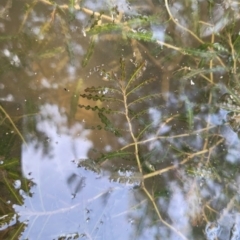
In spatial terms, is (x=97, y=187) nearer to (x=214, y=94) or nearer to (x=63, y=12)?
(x=214, y=94)

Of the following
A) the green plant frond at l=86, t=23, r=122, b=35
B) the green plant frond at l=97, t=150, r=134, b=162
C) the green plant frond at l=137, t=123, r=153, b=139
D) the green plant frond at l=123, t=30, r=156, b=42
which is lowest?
the green plant frond at l=97, t=150, r=134, b=162

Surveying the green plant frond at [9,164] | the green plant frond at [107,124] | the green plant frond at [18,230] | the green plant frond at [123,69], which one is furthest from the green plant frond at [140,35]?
the green plant frond at [18,230]

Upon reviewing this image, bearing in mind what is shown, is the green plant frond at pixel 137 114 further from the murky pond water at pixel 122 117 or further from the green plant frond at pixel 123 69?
the green plant frond at pixel 123 69

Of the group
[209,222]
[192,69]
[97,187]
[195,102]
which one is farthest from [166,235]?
[192,69]

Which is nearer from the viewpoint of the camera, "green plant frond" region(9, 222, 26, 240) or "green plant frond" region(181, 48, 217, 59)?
"green plant frond" region(9, 222, 26, 240)

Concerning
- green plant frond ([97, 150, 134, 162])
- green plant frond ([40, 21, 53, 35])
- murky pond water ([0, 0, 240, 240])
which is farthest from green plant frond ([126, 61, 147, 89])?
green plant frond ([40, 21, 53, 35])

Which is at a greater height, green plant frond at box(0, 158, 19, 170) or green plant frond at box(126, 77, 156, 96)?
green plant frond at box(126, 77, 156, 96)

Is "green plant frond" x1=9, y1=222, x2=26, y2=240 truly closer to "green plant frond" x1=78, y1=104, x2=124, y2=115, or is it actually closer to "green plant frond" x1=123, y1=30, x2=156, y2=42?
"green plant frond" x1=78, y1=104, x2=124, y2=115

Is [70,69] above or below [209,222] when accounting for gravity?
above

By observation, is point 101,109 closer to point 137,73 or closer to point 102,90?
point 102,90
